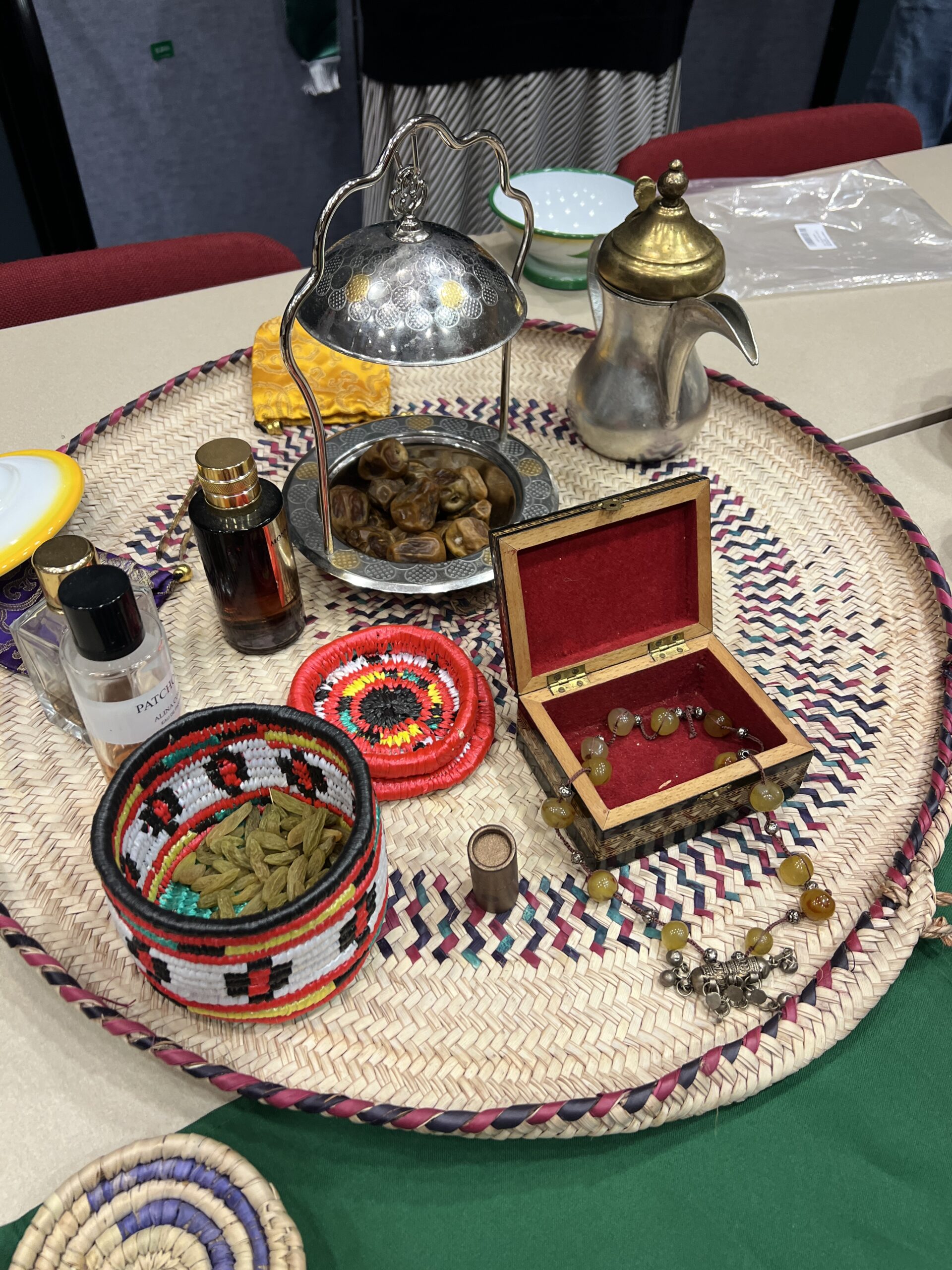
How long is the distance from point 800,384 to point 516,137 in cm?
112

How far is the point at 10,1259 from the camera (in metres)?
0.53

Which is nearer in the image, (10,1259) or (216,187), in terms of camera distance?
(10,1259)

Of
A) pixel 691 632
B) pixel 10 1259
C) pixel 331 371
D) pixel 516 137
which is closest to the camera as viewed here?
pixel 10 1259

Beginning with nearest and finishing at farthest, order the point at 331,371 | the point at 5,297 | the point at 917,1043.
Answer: the point at 917,1043, the point at 331,371, the point at 5,297

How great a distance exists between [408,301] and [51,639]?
1.30 ft

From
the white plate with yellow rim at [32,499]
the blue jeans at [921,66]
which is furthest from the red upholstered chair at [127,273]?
the blue jeans at [921,66]

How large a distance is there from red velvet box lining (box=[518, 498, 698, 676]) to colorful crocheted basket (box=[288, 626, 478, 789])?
84mm

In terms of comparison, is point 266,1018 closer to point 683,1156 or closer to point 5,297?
point 683,1156

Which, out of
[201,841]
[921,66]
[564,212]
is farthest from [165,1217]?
[921,66]

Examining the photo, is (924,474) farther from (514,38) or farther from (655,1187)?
(514,38)

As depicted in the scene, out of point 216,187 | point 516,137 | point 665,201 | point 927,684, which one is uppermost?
point 665,201

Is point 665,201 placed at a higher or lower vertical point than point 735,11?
higher

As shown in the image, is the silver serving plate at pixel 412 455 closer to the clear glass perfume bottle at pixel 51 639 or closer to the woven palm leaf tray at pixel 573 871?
the woven palm leaf tray at pixel 573 871

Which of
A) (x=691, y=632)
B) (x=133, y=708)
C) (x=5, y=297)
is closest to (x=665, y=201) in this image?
(x=691, y=632)
